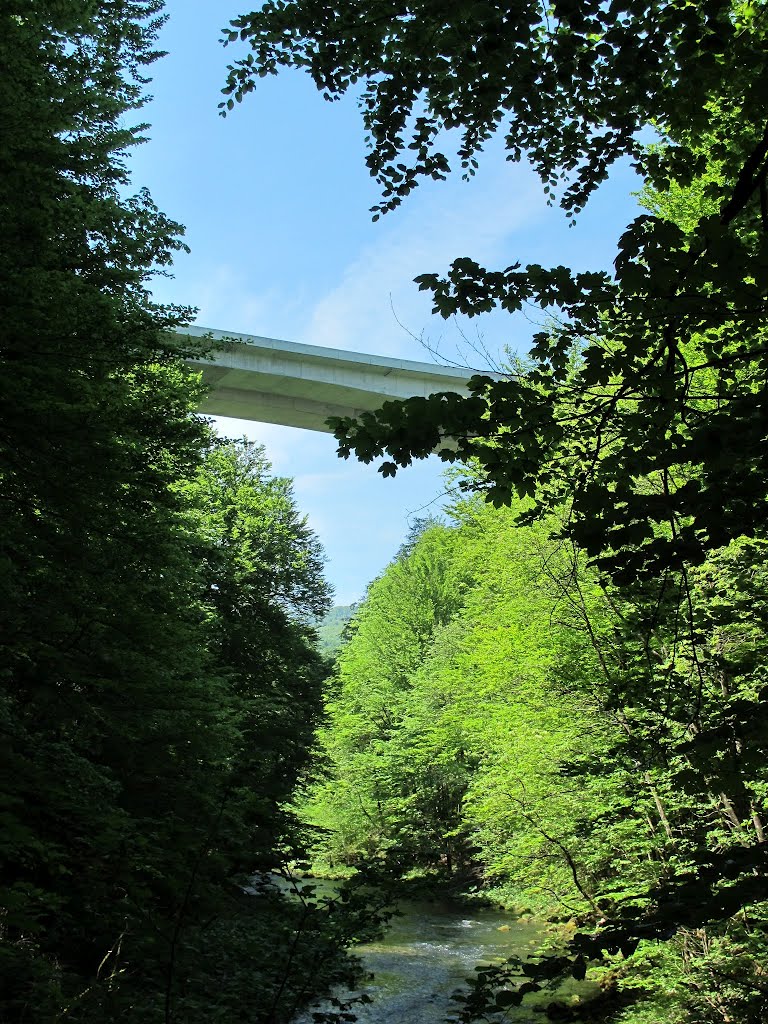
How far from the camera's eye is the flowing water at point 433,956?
1127 centimetres

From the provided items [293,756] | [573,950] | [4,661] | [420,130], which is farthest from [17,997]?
[293,756]

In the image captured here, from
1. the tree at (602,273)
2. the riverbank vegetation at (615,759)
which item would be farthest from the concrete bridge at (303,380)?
the tree at (602,273)

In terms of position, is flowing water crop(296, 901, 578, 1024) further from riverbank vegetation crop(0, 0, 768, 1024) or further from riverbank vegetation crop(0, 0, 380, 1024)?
riverbank vegetation crop(0, 0, 380, 1024)

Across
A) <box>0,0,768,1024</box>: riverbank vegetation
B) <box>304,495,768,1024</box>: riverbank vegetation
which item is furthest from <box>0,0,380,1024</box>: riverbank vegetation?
<box>304,495,768,1024</box>: riverbank vegetation

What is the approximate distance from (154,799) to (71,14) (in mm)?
7456

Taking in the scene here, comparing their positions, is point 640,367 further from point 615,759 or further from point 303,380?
point 303,380

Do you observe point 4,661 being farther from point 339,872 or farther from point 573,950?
point 339,872

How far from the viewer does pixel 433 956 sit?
49.2 ft

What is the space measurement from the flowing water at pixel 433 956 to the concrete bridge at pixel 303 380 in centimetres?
1181

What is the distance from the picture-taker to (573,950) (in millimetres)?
2533

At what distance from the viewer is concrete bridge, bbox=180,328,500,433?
1930 centimetres

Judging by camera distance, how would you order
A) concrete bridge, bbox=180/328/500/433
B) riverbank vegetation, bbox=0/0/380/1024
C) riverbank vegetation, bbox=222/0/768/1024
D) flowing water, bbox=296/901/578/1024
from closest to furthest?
riverbank vegetation, bbox=222/0/768/1024 < riverbank vegetation, bbox=0/0/380/1024 < flowing water, bbox=296/901/578/1024 < concrete bridge, bbox=180/328/500/433

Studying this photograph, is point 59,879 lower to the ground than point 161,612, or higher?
lower

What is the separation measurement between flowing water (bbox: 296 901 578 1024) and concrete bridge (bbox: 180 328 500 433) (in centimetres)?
1181
